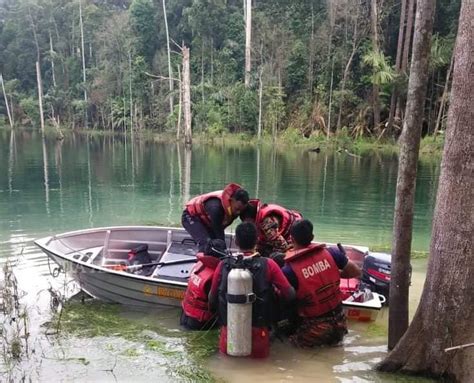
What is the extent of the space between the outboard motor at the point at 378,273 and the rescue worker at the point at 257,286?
5.64ft

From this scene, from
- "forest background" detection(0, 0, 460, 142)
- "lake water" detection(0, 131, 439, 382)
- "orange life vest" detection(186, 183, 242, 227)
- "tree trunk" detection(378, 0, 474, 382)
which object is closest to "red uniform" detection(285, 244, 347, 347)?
"lake water" detection(0, 131, 439, 382)

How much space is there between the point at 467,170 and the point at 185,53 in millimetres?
28349

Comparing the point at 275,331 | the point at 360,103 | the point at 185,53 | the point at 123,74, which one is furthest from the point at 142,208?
the point at 123,74

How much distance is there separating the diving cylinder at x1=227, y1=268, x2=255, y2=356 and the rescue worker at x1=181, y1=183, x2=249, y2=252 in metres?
1.31

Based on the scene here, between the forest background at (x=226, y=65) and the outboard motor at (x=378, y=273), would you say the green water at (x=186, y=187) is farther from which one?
the forest background at (x=226, y=65)

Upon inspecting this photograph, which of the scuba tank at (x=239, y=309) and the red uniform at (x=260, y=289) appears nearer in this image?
the scuba tank at (x=239, y=309)

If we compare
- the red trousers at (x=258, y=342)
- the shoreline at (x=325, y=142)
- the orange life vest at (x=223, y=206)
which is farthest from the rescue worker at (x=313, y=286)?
the shoreline at (x=325, y=142)

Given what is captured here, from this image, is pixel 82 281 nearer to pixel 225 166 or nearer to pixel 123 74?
pixel 225 166

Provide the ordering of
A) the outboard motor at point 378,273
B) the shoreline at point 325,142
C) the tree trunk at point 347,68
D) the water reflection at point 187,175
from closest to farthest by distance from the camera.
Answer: the outboard motor at point 378,273, the water reflection at point 187,175, the shoreline at point 325,142, the tree trunk at point 347,68

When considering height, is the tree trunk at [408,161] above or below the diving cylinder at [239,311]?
above

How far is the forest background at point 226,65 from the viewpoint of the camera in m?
30.1

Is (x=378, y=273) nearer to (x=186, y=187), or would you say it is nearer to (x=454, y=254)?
(x=454, y=254)

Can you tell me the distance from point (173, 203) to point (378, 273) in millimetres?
9159

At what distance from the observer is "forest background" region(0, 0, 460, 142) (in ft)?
98.8
